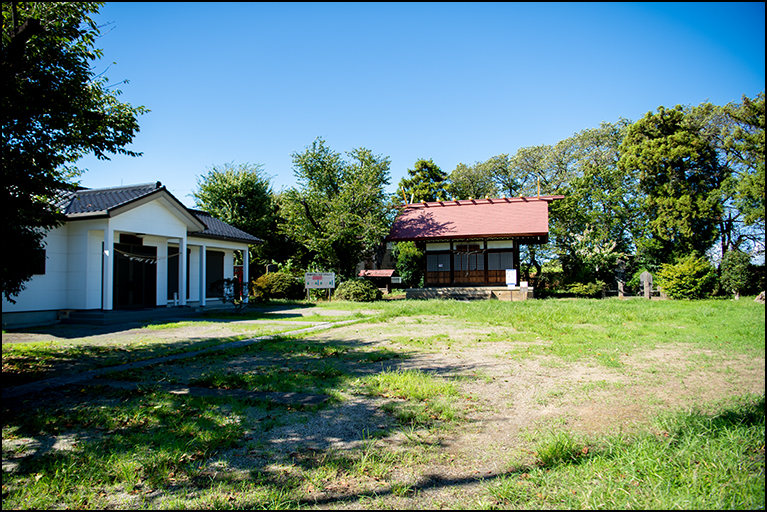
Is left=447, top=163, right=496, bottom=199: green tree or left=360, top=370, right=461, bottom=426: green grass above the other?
left=447, top=163, right=496, bottom=199: green tree

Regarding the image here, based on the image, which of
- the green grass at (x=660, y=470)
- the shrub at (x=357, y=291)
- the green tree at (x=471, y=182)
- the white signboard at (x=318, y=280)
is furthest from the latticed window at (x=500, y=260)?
the green grass at (x=660, y=470)

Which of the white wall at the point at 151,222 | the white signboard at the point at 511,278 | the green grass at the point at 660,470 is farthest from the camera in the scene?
the white signboard at the point at 511,278

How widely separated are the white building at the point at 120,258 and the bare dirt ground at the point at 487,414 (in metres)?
8.86

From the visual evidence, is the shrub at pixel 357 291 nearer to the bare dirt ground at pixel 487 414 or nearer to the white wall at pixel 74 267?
the white wall at pixel 74 267

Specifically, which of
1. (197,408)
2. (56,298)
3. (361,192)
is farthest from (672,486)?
(361,192)

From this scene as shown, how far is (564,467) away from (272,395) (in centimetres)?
339

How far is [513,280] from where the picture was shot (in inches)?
830

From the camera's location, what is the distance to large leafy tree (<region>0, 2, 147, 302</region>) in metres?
5.66

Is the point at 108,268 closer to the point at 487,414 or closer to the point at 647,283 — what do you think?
the point at 487,414

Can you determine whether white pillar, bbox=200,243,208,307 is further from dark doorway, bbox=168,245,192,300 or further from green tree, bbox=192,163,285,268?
green tree, bbox=192,163,285,268

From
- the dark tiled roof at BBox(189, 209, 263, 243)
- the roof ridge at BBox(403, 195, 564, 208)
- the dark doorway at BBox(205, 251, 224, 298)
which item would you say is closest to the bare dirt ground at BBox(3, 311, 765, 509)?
the dark tiled roof at BBox(189, 209, 263, 243)

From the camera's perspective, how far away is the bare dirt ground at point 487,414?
2.93 m

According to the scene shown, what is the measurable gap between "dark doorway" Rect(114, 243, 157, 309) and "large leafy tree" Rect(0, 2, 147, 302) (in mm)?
8169

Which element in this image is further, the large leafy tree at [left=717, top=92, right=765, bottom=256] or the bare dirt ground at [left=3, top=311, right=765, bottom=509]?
the bare dirt ground at [left=3, top=311, right=765, bottom=509]
